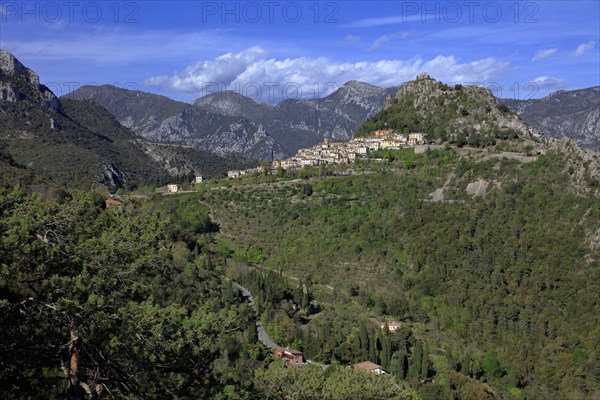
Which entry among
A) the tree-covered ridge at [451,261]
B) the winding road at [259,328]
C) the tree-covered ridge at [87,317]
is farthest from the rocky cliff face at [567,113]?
the tree-covered ridge at [87,317]

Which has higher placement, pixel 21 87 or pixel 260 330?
pixel 21 87

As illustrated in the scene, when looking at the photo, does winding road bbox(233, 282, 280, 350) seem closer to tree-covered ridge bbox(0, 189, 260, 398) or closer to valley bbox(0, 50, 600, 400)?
valley bbox(0, 50, 600, 400)

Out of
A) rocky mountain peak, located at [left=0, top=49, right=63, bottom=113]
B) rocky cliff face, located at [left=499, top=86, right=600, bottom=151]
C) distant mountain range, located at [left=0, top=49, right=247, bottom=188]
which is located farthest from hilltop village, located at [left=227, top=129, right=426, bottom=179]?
rocky cliff face, located at [left=499, top=86, right=600, bottom=151]

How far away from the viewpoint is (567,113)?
6954 inches

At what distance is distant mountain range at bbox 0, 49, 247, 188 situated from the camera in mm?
73562

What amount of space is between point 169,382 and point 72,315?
207 centimetres

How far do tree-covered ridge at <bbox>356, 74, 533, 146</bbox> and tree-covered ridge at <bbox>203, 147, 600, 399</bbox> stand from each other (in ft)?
17.2

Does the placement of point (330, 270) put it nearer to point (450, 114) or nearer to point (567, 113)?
point (450, 114)

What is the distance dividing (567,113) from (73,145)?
143529mm

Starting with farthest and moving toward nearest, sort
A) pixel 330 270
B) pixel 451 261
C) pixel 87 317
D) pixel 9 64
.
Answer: pixel 9 64 < pixel 330 270 < pixel 451 261 < pixel 87 317

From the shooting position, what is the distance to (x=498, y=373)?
1291 inches

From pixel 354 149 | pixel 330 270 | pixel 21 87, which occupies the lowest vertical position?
pixel 330 270

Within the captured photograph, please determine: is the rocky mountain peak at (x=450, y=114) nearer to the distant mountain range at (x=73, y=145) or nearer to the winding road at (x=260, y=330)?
Answer: the winding road at (x=260, y=330)

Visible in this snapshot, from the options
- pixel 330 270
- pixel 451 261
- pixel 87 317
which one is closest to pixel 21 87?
pixel 330 270
